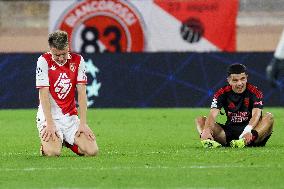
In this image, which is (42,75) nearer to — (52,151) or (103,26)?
(52,151)

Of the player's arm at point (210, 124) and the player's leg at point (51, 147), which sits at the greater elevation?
the player's arm at point (210, 124)

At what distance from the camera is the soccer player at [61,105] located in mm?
12641

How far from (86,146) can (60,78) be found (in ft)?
2.72

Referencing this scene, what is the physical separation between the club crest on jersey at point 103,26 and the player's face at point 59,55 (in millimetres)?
13453

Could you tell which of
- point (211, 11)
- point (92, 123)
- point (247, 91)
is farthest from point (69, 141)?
point (211, 11)

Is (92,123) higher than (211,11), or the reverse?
(211,11)

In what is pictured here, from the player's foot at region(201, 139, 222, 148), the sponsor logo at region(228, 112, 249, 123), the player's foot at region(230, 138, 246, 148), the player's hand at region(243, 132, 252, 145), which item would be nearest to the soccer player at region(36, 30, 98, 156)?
the player's foot at region(201, 139, 222, 148)

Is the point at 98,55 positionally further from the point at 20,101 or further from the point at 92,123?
the point at 92,123

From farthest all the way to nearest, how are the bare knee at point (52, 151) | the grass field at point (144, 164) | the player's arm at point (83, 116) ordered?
the player's arm at point (83, 116)
the bare knee at point (52, 151)
the grass field at point (144, 164)

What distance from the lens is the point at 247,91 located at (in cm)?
1412

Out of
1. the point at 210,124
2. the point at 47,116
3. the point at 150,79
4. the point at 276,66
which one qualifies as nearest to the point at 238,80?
the point at 210,124

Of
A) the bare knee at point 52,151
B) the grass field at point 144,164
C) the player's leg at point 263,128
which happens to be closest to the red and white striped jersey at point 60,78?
the bare knee at point 52,151

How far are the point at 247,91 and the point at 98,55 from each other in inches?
424

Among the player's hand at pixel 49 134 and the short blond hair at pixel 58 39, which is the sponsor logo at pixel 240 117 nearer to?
the player's hand at pixel 49 134
